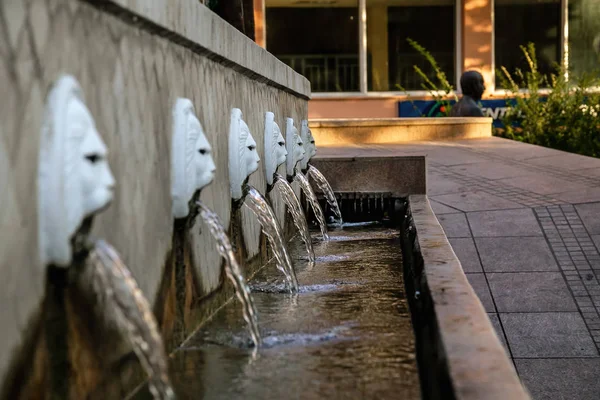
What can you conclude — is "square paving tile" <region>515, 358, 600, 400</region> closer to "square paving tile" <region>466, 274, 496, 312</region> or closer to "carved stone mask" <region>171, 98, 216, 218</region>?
"square paving tile" <region>466, 274, 496, 312</region>

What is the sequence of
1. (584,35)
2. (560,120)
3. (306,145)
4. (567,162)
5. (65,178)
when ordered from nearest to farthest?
(65,178) < (306,145) < (567,162) < (560,120) < (584,35)

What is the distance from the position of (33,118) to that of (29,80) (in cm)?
8

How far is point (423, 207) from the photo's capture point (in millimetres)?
6414

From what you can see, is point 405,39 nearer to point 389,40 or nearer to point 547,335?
point 389,40

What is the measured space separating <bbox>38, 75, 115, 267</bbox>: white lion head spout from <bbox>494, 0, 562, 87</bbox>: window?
18748 mm

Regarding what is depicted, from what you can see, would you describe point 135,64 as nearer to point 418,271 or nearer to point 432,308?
point 432,308

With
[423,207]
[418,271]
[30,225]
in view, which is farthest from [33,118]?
[423,207]

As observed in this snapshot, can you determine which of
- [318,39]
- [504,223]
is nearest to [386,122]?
[318,39]

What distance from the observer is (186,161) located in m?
3.24

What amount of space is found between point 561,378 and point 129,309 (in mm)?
3113

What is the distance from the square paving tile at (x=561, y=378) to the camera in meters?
4.79

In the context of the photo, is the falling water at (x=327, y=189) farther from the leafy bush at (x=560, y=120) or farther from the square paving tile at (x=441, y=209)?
the leafy bush at (x=560, y=120)

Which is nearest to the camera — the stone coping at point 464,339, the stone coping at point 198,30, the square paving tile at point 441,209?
the stone coping at point 464,339

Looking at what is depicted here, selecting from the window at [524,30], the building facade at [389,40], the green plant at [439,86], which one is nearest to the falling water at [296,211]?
the green plant at [439,86]
